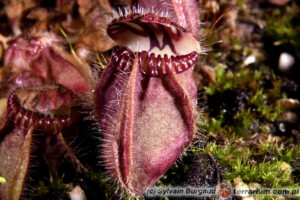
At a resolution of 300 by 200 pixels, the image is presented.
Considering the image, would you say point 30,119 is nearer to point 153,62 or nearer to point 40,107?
point 40,107

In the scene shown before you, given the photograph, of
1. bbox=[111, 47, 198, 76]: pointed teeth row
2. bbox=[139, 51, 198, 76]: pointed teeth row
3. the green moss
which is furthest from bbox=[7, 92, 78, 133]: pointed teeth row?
the green moss

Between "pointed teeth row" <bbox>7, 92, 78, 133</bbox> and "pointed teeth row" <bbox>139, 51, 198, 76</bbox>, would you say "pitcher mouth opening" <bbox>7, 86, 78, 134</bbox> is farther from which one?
"pointed teeth row" <bbox>139, 51, 198, 76</bbox>

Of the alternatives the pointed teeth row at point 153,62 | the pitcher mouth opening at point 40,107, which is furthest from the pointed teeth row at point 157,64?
the pitcher mouth opening at point 40,107

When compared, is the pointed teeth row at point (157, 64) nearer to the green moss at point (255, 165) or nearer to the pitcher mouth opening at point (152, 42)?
the pitcher mouth opening at point (152, 42)

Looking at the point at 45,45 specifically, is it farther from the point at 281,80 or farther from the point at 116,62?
the point at 281,80

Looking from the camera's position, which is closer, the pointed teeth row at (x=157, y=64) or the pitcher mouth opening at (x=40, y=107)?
the pointed teeth row at (x=157, y=64)

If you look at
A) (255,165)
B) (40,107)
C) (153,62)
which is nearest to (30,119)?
(40,107)
